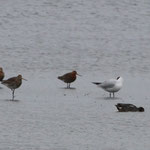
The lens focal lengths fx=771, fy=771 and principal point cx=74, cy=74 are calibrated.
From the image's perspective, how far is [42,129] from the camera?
14.3 meters

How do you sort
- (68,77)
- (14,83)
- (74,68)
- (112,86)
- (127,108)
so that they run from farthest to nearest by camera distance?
1. (74,68)
2. (68,77)
3. (112,86)
4. (14,83)
5. (127,108)

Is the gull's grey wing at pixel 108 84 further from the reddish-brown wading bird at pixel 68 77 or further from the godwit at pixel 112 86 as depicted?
the reddish-brown wading bird at pixel 68 77

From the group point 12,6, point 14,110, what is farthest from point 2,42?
point 14,110

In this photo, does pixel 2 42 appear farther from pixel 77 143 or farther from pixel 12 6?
pixel 77 143

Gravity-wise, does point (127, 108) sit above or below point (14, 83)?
below

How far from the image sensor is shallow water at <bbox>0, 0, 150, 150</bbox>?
1384cm

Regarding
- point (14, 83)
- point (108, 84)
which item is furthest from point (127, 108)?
point (14, 83)

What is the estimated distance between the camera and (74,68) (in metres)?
23.4

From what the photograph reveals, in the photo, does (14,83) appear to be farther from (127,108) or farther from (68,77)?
(127,108)

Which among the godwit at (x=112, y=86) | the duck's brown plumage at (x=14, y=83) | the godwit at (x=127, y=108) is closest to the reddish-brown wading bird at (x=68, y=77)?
the godwit at (x=112, y=86)

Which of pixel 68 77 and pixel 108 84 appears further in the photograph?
pixel 68 77

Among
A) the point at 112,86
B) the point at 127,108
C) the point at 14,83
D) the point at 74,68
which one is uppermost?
the point at 74,68

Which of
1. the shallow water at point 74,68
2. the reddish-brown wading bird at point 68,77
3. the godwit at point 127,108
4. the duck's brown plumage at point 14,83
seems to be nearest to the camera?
the shallow water at point 74,68

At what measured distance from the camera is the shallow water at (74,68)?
13.8 meters
